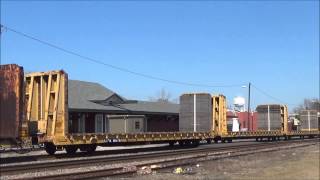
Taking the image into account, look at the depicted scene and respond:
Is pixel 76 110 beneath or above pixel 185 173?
above

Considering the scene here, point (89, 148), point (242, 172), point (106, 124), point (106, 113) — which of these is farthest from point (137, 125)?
point (242, 172)

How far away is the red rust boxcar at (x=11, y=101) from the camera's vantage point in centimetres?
1639

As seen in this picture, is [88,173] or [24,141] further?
[24,141]

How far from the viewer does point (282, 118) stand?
57.7 m

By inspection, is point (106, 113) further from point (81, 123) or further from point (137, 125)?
point (137, 125)

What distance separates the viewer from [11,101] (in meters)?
17.0

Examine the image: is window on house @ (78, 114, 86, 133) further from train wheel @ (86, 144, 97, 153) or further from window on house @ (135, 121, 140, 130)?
train wheel @ (86, 144, 97, 153)

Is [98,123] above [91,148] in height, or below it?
above

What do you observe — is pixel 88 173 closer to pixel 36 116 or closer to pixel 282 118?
pixel 36 116

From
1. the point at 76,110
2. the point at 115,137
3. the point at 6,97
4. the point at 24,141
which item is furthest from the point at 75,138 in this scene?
the point at 76,110

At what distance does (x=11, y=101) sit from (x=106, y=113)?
96.8 ft

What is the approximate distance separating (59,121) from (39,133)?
1733 mm

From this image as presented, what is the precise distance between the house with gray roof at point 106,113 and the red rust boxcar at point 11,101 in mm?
23014

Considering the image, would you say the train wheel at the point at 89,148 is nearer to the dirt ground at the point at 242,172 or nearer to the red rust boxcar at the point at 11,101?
the dirt ground at the point at 242,172
